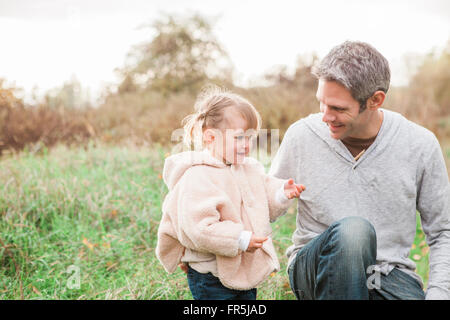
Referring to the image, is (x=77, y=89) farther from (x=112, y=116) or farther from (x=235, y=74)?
(x=235, y=74)

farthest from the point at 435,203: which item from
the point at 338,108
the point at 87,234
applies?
the point at 87,234

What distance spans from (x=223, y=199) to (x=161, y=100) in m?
6.45

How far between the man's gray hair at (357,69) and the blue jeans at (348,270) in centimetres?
65

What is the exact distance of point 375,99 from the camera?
82.5 inches

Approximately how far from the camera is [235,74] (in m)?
8.20

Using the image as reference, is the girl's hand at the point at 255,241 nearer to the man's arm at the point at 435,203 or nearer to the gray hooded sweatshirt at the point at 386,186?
the gray hooded sweatshirt at the point at 386,186

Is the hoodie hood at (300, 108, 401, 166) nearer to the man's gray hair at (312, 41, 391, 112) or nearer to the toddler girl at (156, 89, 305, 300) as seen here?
the man's gray hair at (312, 41, 391, 112)

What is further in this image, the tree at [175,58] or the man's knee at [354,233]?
the tree at [175,58]

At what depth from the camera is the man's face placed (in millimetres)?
2051

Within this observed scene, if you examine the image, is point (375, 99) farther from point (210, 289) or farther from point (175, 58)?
point (175, 58)

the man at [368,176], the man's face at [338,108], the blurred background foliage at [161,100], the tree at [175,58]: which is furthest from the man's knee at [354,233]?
the tree at [175,58]

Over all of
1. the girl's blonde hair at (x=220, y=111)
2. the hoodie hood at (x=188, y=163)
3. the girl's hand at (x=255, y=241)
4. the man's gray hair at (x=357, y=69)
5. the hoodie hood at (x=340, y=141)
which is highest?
the man's gray hair at (x=357, y=69)

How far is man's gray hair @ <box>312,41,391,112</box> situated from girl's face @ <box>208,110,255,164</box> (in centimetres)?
49

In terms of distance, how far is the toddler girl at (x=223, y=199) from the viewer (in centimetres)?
188
